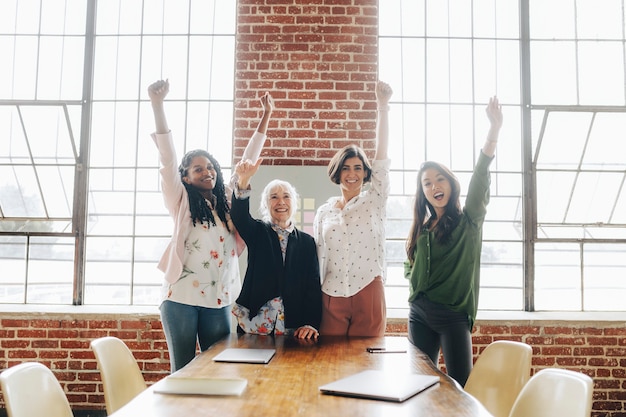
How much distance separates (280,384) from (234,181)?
4.44 feet

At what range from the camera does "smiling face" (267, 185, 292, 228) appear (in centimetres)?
239

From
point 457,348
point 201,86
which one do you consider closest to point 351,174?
point 457,348

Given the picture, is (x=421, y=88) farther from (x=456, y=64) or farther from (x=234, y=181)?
(x=234, y=181)

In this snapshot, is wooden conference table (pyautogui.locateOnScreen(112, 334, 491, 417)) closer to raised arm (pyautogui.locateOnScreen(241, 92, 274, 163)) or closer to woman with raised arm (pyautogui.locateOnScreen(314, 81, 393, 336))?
woman with raised arm (pyautogui.locateOnScreen(314, 81, 393, 336))

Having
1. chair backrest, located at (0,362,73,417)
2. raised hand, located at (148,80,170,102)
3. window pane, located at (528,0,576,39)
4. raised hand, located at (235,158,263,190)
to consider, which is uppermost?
window pane, located at (528,0,576,39)

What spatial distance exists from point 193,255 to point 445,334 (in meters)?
1.27

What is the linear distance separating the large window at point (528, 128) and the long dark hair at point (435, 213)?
1081 millimetres

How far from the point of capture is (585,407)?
1.47m

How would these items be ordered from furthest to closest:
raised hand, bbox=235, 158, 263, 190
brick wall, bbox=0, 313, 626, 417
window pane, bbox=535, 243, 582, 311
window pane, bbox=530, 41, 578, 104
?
window pane, bbox=530, 41, 578, 104 < window pane, bbox=535, 243, 582, 311 < brick wall, bbox=0, 313, 626, 417 < raised hand, bbox=235, 158, 263, 190

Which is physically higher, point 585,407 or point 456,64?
point 456,64

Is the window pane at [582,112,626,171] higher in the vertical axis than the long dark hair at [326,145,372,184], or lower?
higher

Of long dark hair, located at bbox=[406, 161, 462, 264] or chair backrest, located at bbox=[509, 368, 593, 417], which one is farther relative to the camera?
long dark hair, located at bbox=[406, 161, 462, 264]

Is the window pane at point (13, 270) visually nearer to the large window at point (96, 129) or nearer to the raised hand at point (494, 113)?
the large window at point (96, 129)

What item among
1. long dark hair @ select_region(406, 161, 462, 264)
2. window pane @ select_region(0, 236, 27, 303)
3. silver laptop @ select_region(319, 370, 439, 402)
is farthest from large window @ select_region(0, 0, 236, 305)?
silver laptop @ select_region(319, 370, 439, 402)
